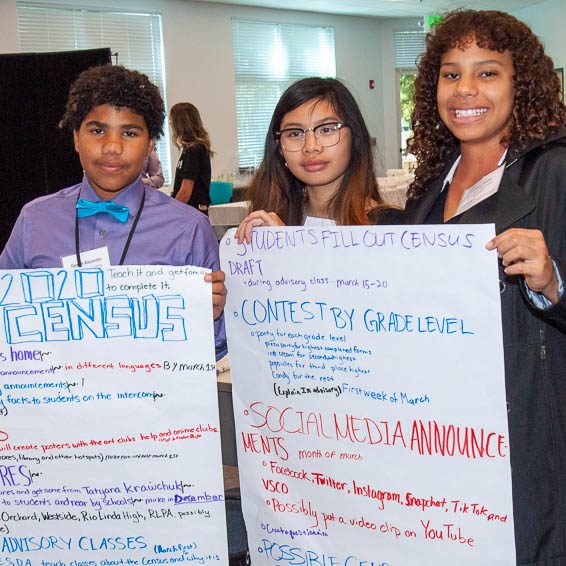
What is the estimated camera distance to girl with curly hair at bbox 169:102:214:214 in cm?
546

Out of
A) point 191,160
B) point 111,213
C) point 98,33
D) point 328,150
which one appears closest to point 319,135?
point 328,150

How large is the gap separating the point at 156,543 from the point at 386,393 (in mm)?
681

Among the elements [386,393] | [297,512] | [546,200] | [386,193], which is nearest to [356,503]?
[297,512]

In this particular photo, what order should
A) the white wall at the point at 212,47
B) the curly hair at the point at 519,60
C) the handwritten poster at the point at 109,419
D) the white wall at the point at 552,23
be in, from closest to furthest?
the curly hair at the point at 519,60, the handwritten poster at the point at 109,419, the white wall at the point at 212,47, the white wall at the point at 552,23

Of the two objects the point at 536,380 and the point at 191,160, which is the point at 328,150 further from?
the point at 191,160

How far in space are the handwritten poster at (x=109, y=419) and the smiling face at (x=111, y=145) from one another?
0.35 metres

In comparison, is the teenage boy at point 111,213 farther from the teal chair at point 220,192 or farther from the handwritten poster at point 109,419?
the teal chair at point 220,192

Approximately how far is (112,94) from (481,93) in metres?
0.94

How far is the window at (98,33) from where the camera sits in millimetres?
7914

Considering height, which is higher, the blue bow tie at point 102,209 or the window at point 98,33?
the window at point 98,33

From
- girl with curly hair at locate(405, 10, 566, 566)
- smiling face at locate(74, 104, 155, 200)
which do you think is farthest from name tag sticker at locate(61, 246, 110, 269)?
girl with curly hair at locate(405, 10, 566, 566)

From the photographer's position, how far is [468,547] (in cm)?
147

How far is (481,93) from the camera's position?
1.52 metres

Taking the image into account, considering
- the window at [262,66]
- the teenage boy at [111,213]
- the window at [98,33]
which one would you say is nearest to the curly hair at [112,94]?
the teenage boy at [111,213]
